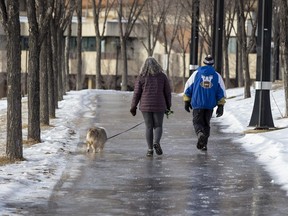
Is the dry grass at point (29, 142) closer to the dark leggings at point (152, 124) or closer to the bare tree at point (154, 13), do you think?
the dark leggings at point (152, 124)

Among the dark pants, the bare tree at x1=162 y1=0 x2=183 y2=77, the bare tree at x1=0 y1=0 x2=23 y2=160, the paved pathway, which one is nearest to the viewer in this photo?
the paved pathway

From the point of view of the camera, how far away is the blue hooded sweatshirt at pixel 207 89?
50.2ft

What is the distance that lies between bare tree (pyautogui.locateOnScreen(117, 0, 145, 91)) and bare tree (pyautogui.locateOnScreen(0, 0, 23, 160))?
4012cm

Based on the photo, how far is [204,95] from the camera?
50.2ft

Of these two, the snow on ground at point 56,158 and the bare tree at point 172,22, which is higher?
the bare tree at point 172,22

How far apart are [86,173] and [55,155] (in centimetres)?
198

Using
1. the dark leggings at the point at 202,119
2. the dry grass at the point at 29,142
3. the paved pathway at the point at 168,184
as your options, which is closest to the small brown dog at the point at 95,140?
the paved pathway at the point at 168,184

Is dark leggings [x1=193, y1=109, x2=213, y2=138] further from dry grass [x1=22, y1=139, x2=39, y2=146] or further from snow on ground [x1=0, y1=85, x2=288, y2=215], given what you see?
dry grass [x1=22, y1=139, x2=39, y2=146]

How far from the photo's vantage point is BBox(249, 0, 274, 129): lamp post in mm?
18750

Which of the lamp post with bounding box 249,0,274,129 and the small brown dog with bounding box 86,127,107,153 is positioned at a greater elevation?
the lamp post with bounding box 249,0,274,129

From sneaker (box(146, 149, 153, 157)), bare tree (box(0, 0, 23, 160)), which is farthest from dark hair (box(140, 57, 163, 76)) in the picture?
bare tree (box(0, 0, 23, 160))

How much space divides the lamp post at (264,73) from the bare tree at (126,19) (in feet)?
113

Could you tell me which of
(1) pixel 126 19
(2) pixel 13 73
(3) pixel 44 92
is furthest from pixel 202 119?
(1) pixel 126 19

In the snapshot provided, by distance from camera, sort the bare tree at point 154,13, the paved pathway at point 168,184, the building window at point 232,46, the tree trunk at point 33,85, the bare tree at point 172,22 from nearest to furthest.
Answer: the paved pathway at point 168,184, the tree trunk at point 33,85, the bare tree at point 154,13, the bare tree at point 172,22, the building window at point 232,46
